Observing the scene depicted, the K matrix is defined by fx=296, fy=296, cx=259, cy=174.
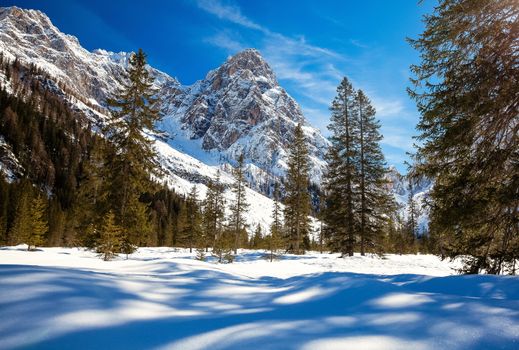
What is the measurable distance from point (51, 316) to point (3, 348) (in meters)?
0.37

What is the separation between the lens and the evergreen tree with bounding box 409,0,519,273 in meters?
6.55

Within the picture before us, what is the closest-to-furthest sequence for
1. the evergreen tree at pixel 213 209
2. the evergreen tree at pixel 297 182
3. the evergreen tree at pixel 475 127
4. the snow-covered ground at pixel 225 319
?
the snow-covered ground at pixel 225 319, the evergreen tree at pixel 475 127, the evergreen tree at pixel 297 182, the evergreen tree at pixel 213 209

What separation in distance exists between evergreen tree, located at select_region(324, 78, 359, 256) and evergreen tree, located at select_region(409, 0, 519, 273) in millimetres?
13217

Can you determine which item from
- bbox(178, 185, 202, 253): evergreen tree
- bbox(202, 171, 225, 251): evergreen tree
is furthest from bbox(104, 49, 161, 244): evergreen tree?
bbox(178, 185, 202, 253): evergreen tree

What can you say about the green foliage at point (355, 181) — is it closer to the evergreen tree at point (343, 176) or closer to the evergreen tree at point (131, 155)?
the evergreen tree at point (343, 176)

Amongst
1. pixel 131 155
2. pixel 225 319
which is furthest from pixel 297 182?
pixel 225 319

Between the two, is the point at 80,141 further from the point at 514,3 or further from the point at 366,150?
the point at 514,3

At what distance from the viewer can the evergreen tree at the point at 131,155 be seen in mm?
16016

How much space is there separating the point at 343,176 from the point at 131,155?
14790 millimetres

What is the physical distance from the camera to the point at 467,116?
23.3 ft

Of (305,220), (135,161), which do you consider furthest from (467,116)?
(305,220)

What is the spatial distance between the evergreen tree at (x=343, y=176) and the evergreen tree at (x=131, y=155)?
42.0ft

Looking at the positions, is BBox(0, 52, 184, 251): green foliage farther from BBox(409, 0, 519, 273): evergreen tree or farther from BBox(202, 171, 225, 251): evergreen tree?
BBox(409, 0, 519, 273): evergreen tree

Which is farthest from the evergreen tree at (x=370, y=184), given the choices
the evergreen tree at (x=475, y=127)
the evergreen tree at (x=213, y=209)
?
the evergreen tree at (x=213, y=209)
